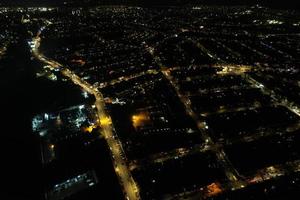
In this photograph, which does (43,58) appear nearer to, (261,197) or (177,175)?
(177,175)

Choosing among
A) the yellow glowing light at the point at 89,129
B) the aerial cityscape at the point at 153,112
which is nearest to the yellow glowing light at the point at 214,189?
the aerial cityscape at the point at 153,112

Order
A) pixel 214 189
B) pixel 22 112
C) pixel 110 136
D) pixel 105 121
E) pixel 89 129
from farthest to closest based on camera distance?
1. pixel 22 112
2. pixel 105 121
3. pixel 89 129
4. pixel 110 136
5. pixel 214 189

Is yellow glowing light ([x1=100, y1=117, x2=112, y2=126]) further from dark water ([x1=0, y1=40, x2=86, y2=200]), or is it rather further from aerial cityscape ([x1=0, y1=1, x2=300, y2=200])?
dark water ([x1=0, y1=40, x2=86, y2=200])

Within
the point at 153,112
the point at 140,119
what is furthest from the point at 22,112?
the point at 153,112

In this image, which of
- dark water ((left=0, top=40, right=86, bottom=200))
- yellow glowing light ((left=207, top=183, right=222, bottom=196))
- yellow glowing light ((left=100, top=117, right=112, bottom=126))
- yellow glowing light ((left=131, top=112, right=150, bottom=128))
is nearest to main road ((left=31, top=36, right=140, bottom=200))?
yellow glowing light ((left=100, top=117, right=112, bottom=126))

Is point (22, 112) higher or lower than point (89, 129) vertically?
higher

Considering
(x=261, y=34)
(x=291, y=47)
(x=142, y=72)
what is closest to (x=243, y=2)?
(x=261, y=34)

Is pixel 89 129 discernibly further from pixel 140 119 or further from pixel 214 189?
pixel 214 189
